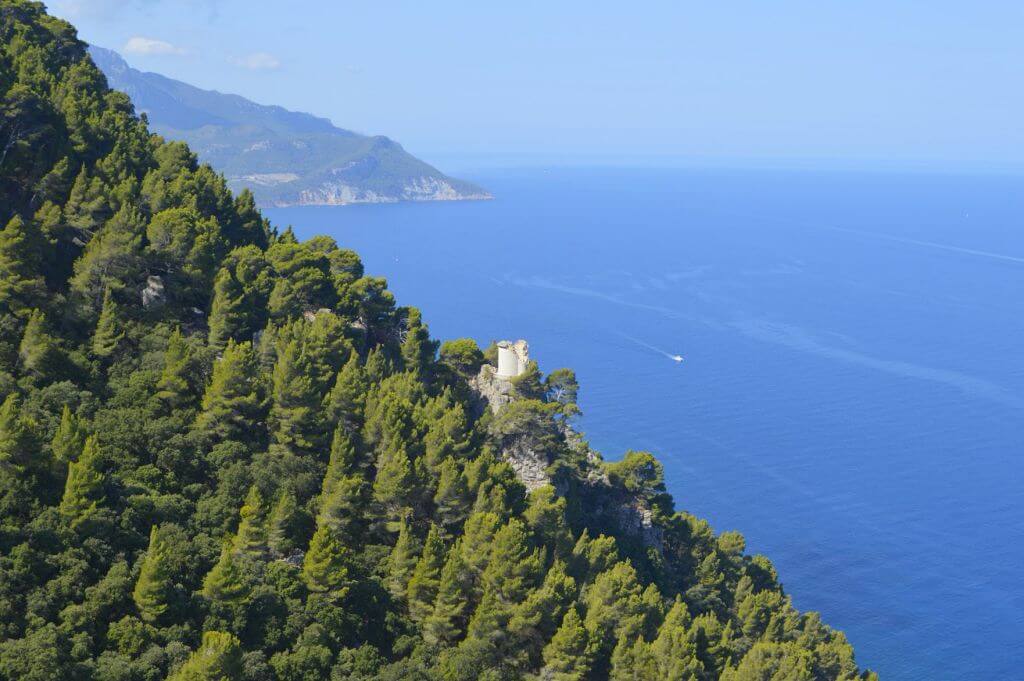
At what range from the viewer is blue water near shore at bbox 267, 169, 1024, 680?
2532 inches

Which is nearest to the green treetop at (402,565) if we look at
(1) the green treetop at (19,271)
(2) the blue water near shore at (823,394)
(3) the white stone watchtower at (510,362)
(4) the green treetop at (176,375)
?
(4) the green treetop at (176,375)

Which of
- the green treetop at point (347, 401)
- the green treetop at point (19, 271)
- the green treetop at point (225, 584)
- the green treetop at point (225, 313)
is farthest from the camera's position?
the green treetop at point (225, 313)

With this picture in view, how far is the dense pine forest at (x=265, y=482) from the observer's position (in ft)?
90.3

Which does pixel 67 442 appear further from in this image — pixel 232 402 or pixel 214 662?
pixel 214 662

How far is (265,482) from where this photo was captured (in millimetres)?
32969

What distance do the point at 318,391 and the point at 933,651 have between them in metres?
40.6

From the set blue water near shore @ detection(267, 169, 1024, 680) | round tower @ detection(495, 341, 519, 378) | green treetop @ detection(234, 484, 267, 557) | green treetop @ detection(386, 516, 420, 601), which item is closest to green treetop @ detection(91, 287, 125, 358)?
green treetop @ detection(234, 484, 267, 557)

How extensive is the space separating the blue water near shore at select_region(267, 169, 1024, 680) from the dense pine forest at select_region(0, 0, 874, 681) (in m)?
18.6

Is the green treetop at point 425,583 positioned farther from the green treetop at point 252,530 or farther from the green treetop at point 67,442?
the green treetop at point 67,442

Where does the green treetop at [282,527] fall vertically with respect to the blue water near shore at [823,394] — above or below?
above

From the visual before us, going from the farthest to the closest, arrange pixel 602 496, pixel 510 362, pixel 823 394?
pixel 823 394 → pixel 510 362 → pixel 602 496

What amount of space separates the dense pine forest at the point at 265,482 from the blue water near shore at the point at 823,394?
1862cm

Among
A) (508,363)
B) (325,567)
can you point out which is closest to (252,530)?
(325,567)

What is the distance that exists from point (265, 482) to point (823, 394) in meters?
74.4
